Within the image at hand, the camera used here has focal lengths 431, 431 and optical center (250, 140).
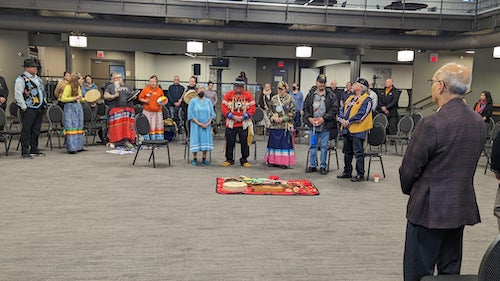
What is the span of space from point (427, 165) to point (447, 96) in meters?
0.38

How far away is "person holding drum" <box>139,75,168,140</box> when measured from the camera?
8.62 meters

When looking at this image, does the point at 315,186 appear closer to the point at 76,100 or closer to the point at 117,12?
the point at 76,100

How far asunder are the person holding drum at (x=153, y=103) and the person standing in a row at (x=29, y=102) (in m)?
1.85

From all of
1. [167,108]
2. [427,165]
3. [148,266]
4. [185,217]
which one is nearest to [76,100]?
[167,108]

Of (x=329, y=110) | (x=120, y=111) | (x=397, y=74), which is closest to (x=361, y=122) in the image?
(x=329, y=110)

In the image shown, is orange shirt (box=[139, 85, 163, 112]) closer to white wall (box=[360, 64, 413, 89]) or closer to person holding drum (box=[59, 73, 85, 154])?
person holding drum (box=[59, 73, 85, 154])

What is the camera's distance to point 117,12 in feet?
33.7

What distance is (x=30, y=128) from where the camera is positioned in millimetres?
7758

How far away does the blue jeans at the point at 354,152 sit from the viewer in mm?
6574


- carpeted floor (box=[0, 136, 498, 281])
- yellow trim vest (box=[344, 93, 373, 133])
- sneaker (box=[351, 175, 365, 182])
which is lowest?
carpeted floor (box=[0, 136, 498, 281])

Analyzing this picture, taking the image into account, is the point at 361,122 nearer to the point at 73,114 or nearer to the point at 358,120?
the point at 358,120

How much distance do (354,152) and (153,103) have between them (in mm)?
4197

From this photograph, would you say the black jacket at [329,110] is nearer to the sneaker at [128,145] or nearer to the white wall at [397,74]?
the sneaker at [128,145]

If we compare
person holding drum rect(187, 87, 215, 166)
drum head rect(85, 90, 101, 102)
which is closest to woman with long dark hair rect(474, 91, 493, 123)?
person holding drum rect(187, 87, 215, 166)
